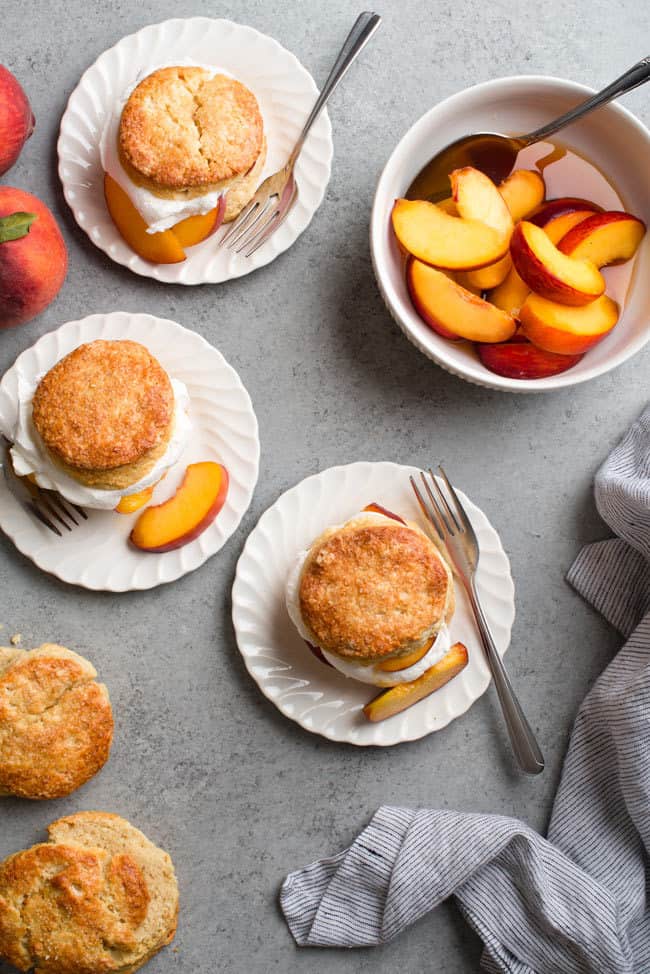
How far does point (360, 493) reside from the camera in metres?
1.93

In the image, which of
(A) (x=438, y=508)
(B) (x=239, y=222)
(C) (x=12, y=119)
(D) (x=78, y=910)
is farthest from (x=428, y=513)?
(C) (x=12, y=119)

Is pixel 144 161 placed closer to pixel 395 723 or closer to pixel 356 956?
pixel 395 723

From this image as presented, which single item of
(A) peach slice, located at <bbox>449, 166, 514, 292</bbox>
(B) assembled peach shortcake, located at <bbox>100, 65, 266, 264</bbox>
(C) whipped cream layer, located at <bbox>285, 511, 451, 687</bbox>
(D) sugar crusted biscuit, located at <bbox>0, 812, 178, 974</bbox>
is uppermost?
(A) peach slice, located at <bbox>449, 166, 514, 292</bbox>

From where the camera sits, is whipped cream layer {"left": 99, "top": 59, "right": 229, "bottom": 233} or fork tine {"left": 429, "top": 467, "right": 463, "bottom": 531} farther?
fork tine {"left": 429, "top": 467, "right": 463, "bottom": 531}

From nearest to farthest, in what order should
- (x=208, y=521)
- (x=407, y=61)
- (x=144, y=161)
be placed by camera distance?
(x=144, y=161) → (x=208, y=521) → (x=407, y=61)

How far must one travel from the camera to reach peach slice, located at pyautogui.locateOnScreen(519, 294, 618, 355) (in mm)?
1735

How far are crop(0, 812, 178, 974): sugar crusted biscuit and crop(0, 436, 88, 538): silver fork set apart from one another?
0.64 m

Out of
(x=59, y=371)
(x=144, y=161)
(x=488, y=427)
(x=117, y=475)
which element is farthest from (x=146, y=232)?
(x=488, y=427)

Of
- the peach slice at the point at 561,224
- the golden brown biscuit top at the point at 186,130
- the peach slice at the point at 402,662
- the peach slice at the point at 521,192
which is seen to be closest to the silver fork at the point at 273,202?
the golden brown biscuit top at the point at 186,130

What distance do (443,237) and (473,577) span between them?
0.71m

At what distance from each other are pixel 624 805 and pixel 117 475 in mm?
1302

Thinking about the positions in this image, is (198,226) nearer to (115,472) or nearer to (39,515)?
(115,472)

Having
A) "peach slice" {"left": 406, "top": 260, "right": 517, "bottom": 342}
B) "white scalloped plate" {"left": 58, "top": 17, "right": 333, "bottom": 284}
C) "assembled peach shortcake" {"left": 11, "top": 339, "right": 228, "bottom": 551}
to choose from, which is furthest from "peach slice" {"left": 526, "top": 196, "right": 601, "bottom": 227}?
"assembled peach shortcake" {"left": 11, "top": 339, "right": 228, "bottom": 551}

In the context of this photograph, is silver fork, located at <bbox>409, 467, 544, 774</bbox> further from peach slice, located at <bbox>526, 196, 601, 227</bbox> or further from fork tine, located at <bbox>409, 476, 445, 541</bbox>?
peach slice, located at <bbox>526, 196, 601, 227</bbox>
